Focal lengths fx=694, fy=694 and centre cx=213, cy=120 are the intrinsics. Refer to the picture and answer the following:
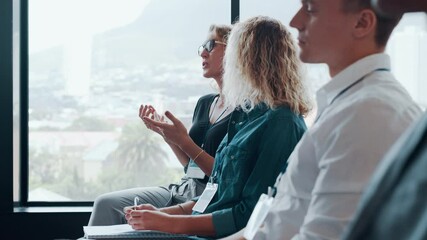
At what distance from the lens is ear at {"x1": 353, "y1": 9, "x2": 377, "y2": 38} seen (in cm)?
137

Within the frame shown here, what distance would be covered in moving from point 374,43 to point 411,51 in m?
2.39

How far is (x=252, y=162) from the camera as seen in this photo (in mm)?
2178

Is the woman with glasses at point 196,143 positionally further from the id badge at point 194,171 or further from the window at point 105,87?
the window at point 105,87

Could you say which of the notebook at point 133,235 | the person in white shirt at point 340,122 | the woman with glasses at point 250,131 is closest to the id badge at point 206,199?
the woman with glasses at point 250,131

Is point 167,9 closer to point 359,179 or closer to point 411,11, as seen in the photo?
point 359,179

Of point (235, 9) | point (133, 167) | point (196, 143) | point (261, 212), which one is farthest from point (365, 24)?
point (133, 167)

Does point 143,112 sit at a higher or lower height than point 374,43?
lower

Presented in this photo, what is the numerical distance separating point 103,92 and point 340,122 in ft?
10.1

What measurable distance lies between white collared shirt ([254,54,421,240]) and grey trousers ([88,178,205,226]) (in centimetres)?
164

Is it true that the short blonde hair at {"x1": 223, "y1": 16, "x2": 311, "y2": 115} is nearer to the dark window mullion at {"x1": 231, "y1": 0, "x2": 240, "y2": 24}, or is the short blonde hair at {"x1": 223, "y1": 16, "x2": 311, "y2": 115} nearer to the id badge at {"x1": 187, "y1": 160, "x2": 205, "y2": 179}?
the id badge at {"x1": 187, "y1": 160, "x2": 205, "y2": 179}

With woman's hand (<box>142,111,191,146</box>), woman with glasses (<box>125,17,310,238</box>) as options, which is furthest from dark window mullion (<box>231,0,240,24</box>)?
woman with glasses (<box>125,17,310,238</box>)

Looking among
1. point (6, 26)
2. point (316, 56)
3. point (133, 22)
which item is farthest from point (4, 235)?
point (316, 56)

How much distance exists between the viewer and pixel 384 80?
1350mm

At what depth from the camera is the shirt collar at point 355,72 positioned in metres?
1.37
